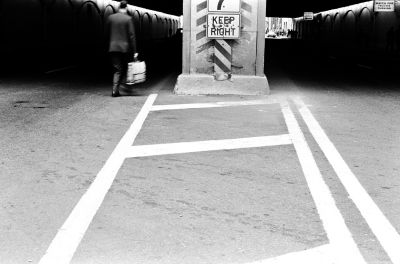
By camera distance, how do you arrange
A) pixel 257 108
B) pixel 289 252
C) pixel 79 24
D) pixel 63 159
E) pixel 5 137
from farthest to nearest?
pixel 79 24
pixel 257 108
pixel 5 137
pixel 63 159
pixel 289 252

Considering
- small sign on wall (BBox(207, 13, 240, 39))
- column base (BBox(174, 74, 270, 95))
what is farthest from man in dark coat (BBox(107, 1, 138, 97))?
small sign on wall (BBox(207, 13, 240, 39))

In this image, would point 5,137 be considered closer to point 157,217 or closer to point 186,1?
point 157,217

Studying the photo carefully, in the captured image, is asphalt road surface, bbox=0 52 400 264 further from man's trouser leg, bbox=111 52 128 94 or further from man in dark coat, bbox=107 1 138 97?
man in dark coat, bbox=107 1 138 97

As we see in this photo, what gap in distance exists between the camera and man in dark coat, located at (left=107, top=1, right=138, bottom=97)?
11.5 m

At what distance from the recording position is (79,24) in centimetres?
4028

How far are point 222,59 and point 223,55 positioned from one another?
9cm

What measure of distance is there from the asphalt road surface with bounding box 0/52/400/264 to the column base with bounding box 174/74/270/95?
65.0 inches

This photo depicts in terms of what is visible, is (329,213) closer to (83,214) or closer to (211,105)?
(83,214)

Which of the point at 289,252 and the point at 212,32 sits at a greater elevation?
the point at 212,32

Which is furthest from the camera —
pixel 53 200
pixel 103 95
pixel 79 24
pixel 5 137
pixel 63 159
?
pixel 79 24

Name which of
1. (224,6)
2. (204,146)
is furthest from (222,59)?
(204,146)

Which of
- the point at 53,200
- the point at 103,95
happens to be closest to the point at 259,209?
the point at 53,200

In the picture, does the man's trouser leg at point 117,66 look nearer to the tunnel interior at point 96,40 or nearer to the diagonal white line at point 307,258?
the tunnel interior at point 96,40

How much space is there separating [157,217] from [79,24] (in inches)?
1475
